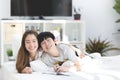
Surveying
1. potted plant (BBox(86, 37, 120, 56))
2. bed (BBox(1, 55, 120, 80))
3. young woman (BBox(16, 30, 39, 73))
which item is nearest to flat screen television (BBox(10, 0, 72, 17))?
potted plant (BBox(86, 37, 120, 56))

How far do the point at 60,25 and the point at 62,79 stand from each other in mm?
3300

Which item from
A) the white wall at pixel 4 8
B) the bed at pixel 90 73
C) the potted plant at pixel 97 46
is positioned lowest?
the potted plant at pixel 97 46

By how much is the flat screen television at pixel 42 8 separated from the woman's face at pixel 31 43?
107 inches

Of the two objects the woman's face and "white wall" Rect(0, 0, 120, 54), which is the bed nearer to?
the woman's face

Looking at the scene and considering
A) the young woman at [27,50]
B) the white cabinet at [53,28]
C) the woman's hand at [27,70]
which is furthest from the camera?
the white cabinet at [53,28]

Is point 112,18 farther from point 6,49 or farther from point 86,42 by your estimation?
point 6,49

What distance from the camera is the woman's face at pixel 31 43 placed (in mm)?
2727

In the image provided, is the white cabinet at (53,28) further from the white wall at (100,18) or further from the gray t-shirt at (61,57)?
the gray t-shirt at (61,57)

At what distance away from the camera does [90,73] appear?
2521 millimetres

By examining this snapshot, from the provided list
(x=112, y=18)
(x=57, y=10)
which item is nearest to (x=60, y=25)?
(x=57, y=10)

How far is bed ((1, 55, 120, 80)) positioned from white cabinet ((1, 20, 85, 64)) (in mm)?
2189

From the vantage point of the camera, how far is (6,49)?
5234 millimetres

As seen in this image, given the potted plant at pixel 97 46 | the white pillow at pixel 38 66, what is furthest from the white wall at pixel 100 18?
the white pillow at pixel 38 66

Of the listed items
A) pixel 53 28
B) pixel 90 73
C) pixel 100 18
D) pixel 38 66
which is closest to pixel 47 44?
pixel 38 66
